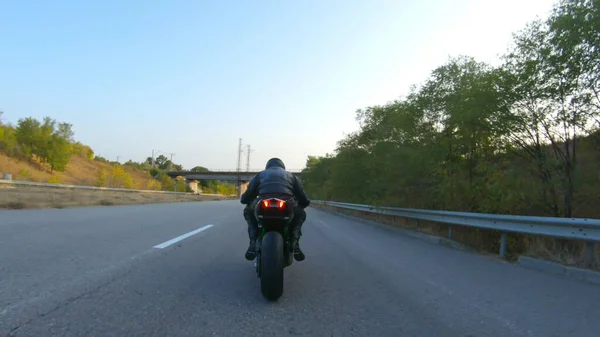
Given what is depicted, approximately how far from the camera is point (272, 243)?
14.0 ft

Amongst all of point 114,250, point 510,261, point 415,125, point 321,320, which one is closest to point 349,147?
point 415,125

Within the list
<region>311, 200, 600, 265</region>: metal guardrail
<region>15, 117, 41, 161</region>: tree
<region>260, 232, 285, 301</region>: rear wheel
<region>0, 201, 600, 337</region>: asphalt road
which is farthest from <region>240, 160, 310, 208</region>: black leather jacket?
<region>15, 117, 41, 161</region>: tree

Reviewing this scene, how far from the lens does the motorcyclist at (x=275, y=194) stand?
15.9 feet

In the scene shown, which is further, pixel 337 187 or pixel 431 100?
pixel 337 187

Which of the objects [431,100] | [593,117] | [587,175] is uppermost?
[431,100]

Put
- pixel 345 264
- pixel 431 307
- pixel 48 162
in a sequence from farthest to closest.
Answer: pixel 48 162
pixel 345 264
pixel 431 307

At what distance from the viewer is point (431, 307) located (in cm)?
415

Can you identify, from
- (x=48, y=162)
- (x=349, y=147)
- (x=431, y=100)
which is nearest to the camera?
(x=431, y=100)

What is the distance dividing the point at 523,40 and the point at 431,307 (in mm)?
8921

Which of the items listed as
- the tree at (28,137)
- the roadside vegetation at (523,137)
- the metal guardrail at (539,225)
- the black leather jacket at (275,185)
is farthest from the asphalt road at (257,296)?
the tree at (28,137)

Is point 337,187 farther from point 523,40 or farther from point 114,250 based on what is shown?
point 114,250

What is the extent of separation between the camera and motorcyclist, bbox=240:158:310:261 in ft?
15.9

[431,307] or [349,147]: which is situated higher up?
[349,147]

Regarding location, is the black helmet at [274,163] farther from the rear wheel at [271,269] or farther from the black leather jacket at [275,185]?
the rear wheel at [271,269]
